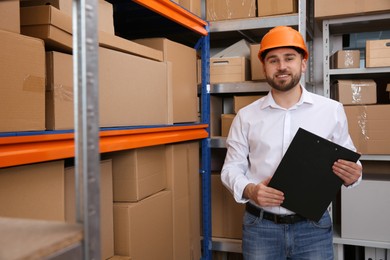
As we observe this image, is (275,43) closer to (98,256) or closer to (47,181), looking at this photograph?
(47,181)

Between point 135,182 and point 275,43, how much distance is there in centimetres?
87

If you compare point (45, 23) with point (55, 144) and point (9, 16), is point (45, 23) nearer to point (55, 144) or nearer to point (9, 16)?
point (9, 16)

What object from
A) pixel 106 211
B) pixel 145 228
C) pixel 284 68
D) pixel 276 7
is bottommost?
pixel 145 228

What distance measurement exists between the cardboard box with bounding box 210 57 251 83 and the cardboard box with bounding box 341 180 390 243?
0.89m

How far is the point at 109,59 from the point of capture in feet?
4.78

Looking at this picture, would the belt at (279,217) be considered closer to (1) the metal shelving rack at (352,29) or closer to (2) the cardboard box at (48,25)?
(1) the metal shelving rack at (352,29)

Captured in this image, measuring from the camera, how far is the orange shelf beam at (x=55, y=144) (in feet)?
3.18

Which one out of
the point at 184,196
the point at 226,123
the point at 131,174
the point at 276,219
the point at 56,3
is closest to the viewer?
the point at 56,3

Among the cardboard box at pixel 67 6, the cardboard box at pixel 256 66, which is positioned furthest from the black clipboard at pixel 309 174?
the cardboard box at pixel 67 6

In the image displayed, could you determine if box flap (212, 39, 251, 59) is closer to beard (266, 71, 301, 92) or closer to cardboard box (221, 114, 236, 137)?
cardboard box (221, 114, 236, 137)

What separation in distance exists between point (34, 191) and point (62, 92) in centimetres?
31

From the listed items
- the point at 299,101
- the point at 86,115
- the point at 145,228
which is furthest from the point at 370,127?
the point at 86,115

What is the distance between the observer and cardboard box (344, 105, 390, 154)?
87.3 inches

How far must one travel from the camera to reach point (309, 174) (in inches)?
66.4
